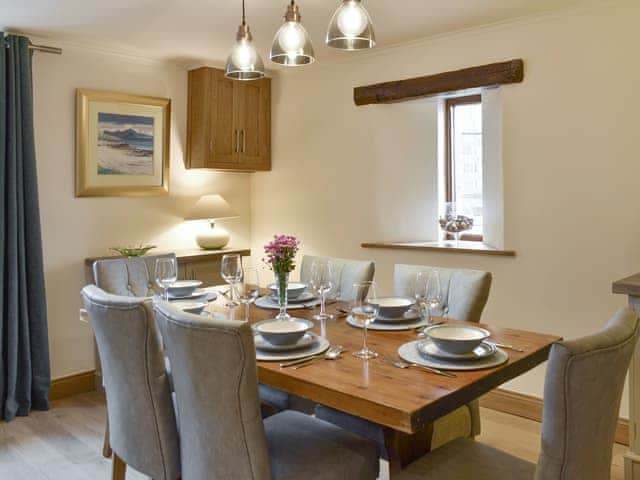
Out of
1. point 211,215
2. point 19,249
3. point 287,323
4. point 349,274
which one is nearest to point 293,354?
point 287,323

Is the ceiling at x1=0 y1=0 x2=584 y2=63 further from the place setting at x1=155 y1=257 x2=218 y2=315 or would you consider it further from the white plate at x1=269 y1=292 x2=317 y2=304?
the white plate at x1=269 y1=292 x2=317 y2=304

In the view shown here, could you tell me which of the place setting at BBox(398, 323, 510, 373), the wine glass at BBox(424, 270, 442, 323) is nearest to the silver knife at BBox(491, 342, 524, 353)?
the place setting at BBox(398, 323, 510, 373)

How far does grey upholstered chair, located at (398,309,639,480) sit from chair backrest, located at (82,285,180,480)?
1131 millimetres

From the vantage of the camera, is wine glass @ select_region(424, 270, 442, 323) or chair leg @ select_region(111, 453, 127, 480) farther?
chair leg @ select_region(111, 453, 127, 480)

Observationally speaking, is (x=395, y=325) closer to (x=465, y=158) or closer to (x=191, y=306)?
(x=191, y=306)

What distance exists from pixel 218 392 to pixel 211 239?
286 cm

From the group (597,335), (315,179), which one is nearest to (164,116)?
(315,179)

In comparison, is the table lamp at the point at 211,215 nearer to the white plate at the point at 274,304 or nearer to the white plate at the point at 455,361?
the white plate at the point at 274,304

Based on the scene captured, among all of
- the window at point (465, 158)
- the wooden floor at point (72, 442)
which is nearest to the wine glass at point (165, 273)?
the wooden floor at point (72, 442)

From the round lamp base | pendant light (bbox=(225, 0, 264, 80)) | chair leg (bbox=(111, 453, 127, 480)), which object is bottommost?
chair leg (bbox=(111, 453, 127, 480))

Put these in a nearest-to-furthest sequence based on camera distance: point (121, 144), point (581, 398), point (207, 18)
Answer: point (581, 398) → point (207, 18) → point (121, 144)

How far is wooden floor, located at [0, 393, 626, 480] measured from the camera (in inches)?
110

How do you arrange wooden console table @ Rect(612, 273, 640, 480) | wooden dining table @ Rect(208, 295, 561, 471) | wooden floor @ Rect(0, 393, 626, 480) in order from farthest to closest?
wooden floor @ Rect(0, 393, 626, 480)
wooden console table @ Rect(612, 273, 640, 480)
wooden dining table @ Rect(208, 295, 561, 471)

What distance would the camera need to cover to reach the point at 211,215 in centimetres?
436
